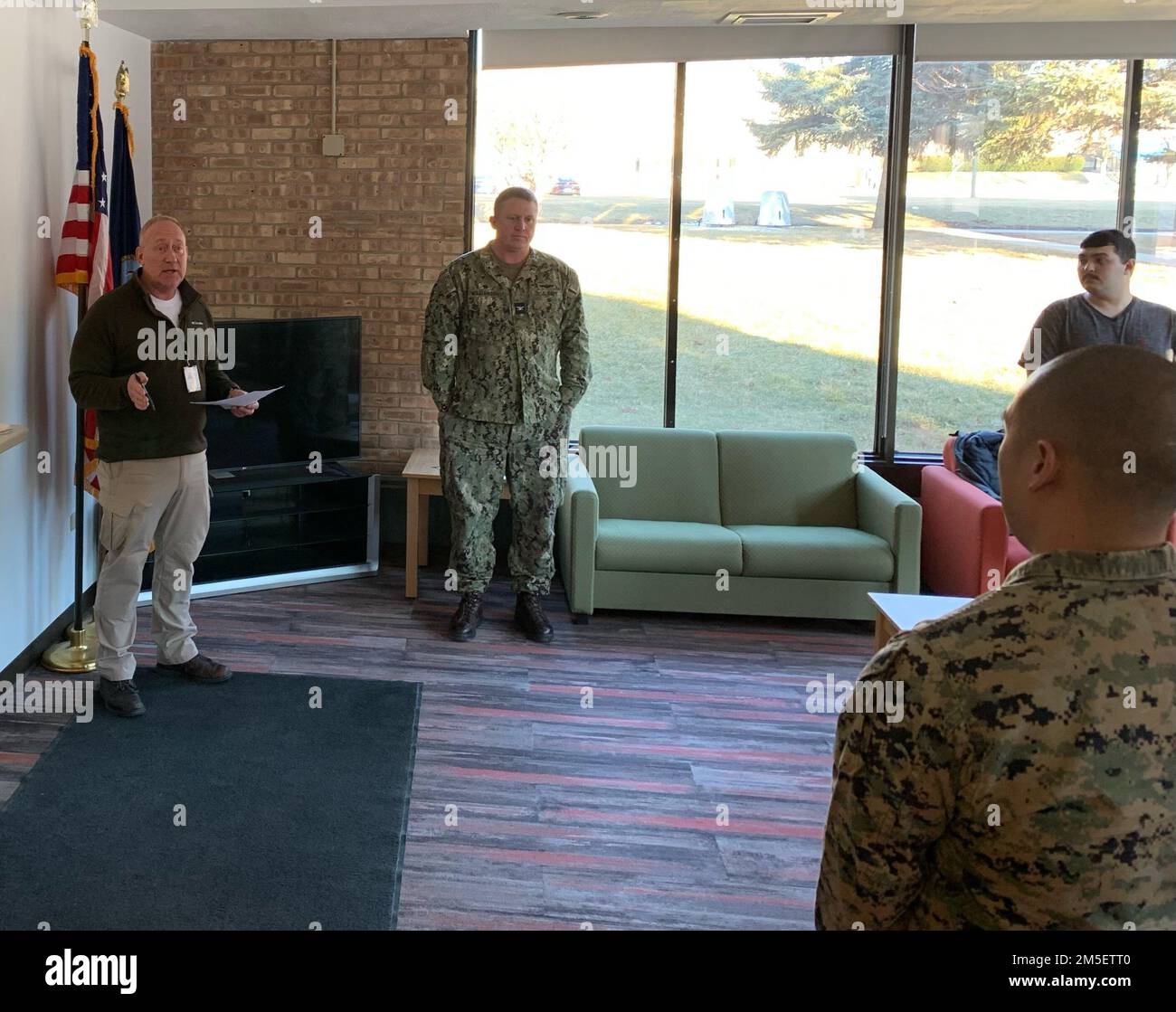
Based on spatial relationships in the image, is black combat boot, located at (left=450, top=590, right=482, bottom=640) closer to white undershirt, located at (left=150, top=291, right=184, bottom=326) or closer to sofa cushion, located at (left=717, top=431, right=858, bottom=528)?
sofa cushion, located at (left=717, top=431, right=858, bottom=528)

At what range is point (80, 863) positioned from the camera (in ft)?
10.9

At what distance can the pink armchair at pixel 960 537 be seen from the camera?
5.45 m

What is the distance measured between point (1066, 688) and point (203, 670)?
13.4 feet

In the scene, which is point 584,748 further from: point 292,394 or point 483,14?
point 483,14

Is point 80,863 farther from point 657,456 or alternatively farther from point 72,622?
point 657,456

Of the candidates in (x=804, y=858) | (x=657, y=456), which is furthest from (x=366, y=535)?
(x=804, y=858)

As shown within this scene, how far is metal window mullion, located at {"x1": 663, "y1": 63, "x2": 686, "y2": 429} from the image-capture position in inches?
253

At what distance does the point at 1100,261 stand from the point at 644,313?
242 centimetres

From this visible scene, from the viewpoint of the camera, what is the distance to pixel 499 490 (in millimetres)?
5559

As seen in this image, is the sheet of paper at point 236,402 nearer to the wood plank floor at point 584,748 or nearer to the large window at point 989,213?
the wood plank floor at point 584,748

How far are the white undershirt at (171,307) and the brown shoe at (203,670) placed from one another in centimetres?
128

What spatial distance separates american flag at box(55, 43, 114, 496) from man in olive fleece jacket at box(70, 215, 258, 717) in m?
0.55

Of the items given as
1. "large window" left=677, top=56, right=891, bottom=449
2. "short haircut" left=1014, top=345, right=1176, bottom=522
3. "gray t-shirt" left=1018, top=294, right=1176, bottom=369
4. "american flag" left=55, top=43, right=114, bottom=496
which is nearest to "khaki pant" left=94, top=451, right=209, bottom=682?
"american flag" left=55, top=43, right=114, bottom=496

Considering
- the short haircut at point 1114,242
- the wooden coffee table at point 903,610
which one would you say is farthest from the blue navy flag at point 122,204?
the short haircut at point 1114,242
